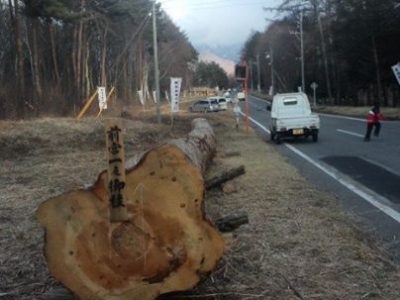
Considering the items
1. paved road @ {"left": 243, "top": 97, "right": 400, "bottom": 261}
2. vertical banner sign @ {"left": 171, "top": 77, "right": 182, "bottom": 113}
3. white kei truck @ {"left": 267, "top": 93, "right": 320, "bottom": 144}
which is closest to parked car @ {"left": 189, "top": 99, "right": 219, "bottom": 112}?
vertical banner sign @ {"left": 171, "top": 77, "right": 182, "bottom": 113}

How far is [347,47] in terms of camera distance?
56406 mm

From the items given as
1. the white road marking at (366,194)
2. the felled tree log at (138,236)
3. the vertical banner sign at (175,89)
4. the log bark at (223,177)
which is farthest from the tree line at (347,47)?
the felled tree log at (138,236)

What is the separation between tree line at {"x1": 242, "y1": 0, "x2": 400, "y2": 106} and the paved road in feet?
93.6

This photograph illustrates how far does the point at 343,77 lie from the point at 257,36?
90.6 meters

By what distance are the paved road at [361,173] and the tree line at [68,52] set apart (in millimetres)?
14225

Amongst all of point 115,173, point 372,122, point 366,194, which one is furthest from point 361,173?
point 372,122

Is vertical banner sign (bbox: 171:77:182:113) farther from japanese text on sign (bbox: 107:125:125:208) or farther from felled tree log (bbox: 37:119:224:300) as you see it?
japanese text on sign (bbox: 107:125:125:208)

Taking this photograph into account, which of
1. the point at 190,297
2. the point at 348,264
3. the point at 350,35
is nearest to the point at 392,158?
the point at 348,264

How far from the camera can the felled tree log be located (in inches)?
195

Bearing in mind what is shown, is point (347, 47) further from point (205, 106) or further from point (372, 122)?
point (372, 122)

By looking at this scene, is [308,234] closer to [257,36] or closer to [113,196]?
[113,196]

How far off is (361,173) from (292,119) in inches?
420

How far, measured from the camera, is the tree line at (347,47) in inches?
2014

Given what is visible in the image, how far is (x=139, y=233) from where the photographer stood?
16.6 ft
